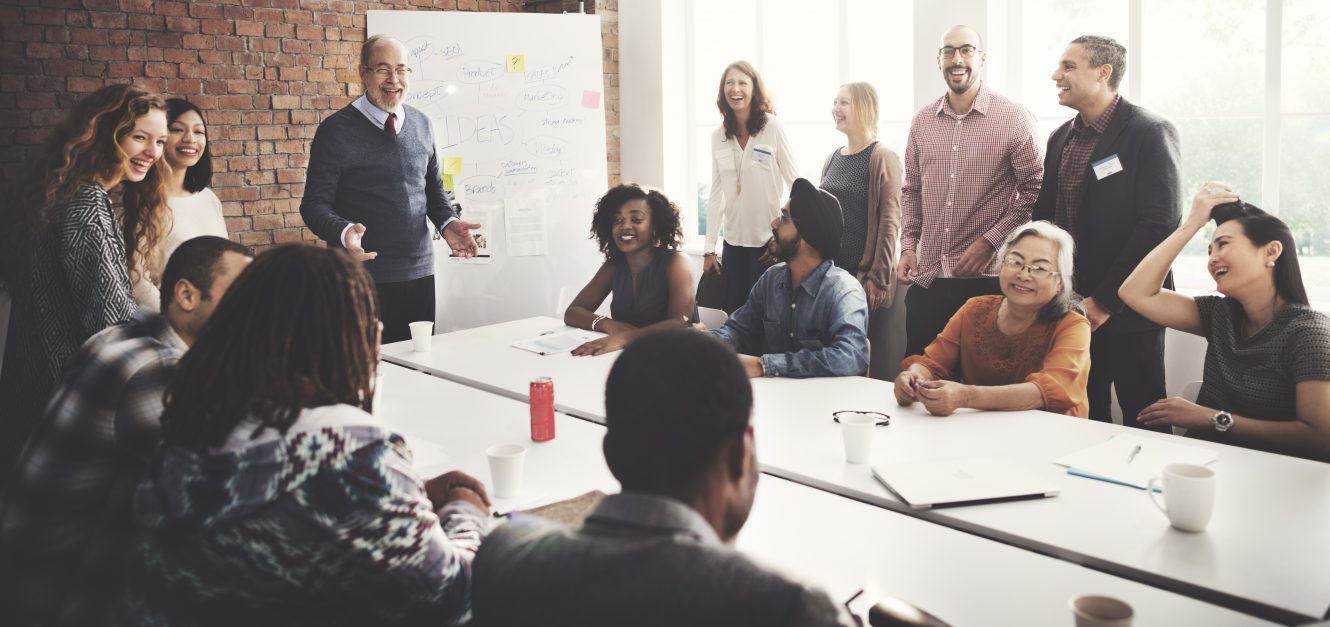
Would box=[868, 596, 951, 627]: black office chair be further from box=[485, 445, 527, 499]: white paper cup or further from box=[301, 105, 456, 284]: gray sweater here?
box=[301, 105, 456, 284]: gray sweater

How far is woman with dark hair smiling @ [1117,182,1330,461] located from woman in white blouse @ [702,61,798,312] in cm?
236

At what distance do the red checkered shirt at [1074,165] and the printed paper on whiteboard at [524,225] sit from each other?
292cm

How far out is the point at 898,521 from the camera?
1778 millimetres

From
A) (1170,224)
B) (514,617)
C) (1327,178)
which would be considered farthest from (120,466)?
(1327,178)

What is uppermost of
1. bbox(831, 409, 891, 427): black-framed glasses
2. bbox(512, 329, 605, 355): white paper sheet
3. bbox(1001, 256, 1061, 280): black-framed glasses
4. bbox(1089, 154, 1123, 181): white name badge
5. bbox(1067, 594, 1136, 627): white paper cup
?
bbox(1089, 154, 1123, 181): white name badge

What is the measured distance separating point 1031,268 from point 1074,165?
3.79 feet

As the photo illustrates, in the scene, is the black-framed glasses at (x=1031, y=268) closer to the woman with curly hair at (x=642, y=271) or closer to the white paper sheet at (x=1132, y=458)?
the white paper sheet at (x=1132, y=458)

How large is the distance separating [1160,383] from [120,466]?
3324 millimetres

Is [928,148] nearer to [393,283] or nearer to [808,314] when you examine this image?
[808,314]

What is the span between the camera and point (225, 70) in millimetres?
5004

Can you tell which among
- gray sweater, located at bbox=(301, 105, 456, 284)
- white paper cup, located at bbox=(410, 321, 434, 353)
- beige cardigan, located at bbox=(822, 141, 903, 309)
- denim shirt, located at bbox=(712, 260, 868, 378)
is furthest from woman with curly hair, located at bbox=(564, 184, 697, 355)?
beige cardigan, located at bbox=(822, 141, 903, 309)

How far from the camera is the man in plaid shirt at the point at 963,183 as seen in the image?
3.98m

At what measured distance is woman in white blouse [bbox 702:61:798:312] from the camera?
4773mm

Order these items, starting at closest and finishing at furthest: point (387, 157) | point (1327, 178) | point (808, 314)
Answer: point (808, 314)
point (1327, 178)
point (387, 157)
